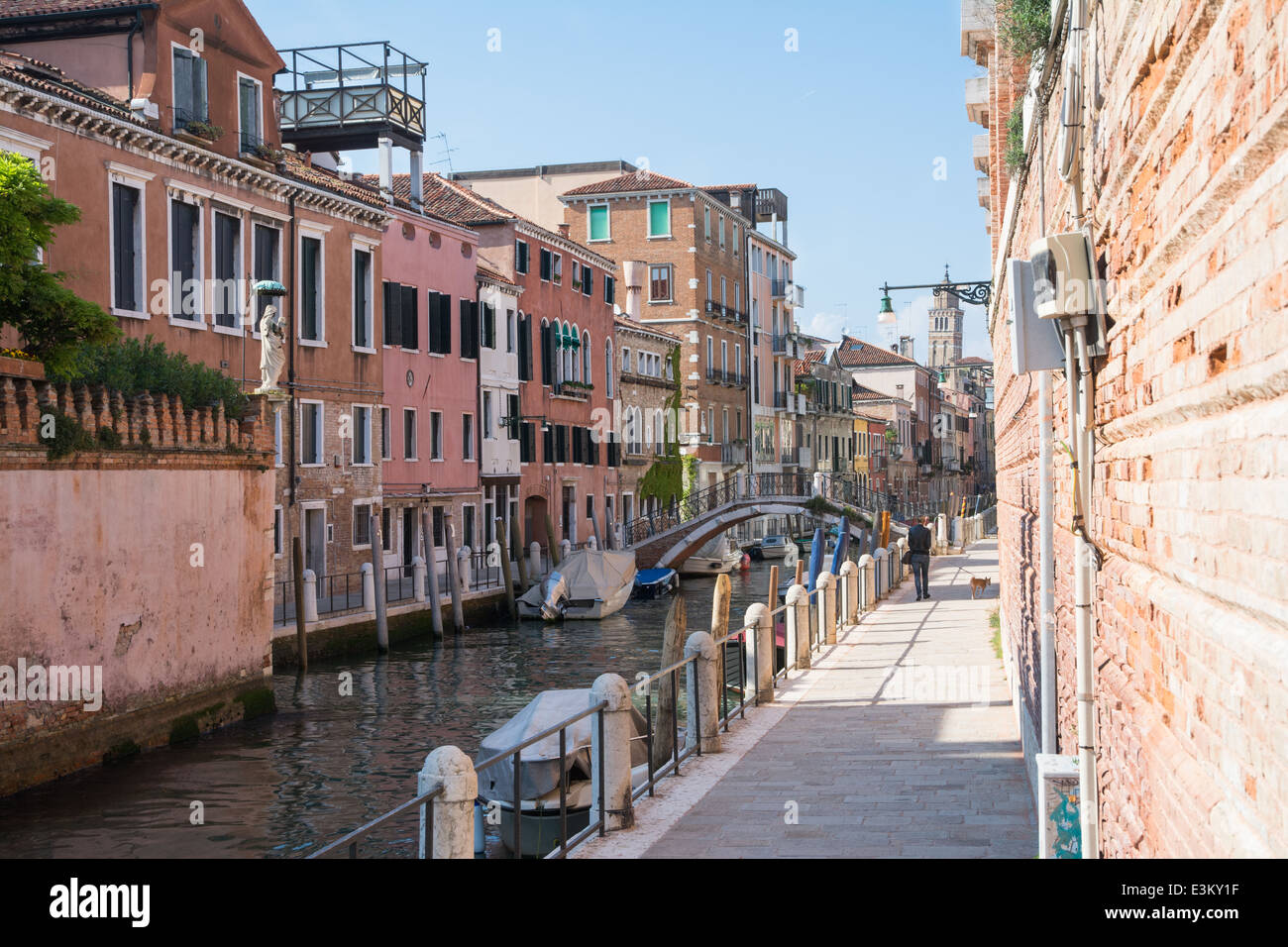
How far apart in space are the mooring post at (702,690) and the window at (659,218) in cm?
4445

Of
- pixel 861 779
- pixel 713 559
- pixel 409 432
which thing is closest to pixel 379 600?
pixel 409 432

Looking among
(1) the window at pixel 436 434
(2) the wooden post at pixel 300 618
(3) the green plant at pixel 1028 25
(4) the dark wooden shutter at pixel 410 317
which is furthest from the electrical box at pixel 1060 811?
(1) the window at pixel 436 434

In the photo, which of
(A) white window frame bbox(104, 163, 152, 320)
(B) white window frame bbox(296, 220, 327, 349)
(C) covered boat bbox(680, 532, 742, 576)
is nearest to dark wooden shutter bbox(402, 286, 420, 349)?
(B) white window frame bbox(296, 220, 327, 349)

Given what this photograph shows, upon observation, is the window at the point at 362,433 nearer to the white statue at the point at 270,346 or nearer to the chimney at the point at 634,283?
the white statue at the point at 270,346

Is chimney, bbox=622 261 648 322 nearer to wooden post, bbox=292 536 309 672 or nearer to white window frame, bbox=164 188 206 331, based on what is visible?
white window frame, bbox=164 188 206 331

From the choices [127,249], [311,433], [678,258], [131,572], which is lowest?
[131,572]

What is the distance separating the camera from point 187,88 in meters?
23.6

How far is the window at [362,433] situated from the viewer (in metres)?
29.0

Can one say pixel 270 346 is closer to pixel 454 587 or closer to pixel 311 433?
pixel 311 433

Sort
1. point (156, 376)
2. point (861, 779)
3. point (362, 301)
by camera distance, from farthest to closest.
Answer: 1. point (362, 301)
2. point (156, 376)
3. point (861, 779)

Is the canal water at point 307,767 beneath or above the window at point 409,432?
beneath

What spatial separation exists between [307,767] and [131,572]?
9.82 feet
